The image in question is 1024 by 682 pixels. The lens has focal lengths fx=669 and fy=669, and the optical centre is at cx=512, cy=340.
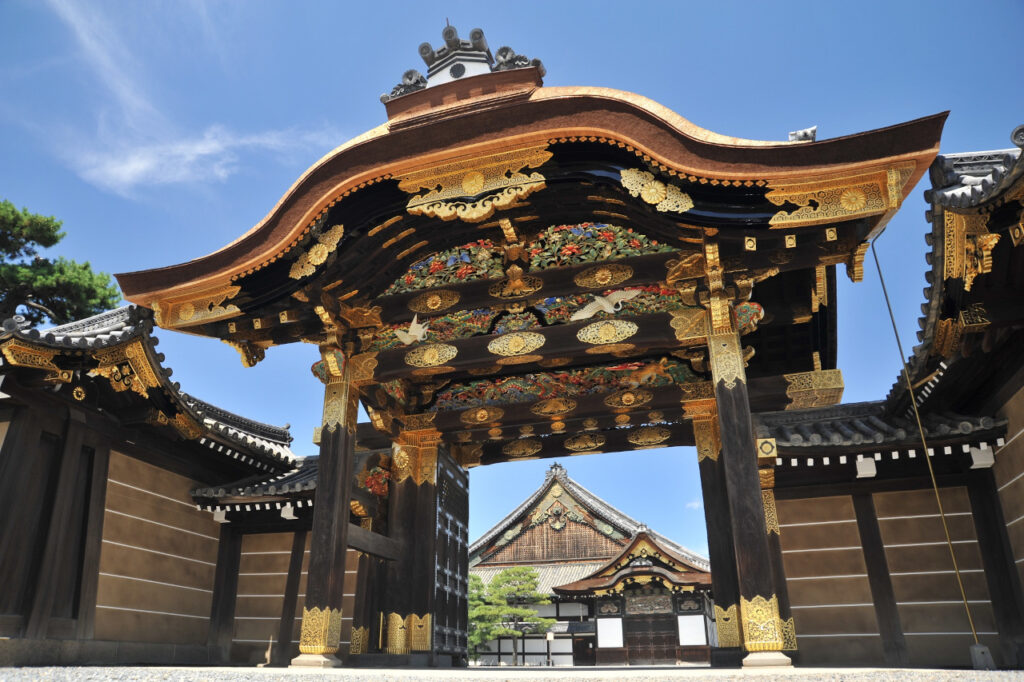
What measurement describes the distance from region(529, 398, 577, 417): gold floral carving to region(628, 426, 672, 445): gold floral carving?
140 centimetres

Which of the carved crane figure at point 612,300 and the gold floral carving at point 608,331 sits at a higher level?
the carved crane figure at point 612,300

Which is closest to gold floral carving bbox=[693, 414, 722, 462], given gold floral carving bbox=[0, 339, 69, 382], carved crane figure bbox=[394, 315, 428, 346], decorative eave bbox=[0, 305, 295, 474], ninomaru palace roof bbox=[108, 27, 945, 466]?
ninomaru palace roof bbox=[108, 27, 945, 466]

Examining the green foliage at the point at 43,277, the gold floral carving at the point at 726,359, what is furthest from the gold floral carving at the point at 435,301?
the green foliage at the point at 43,277

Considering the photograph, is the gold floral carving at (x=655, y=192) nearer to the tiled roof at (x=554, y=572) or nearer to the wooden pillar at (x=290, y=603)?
the wooden pillar at (x=290, y=603)

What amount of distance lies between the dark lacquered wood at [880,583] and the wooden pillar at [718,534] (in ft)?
5.90

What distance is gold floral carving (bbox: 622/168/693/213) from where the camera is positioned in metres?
6.62

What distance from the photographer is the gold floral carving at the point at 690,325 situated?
7.64 meters

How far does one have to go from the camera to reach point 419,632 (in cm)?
930

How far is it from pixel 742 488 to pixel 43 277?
62.9 feet

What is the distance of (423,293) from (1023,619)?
310 inches

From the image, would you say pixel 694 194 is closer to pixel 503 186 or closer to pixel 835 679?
pixel 503 186

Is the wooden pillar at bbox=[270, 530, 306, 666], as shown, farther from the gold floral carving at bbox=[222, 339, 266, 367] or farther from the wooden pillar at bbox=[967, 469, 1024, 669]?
the wooden pillar at bbox=[967, 469, 1024, 669]

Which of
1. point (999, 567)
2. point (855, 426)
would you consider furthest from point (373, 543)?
point (999, 567)

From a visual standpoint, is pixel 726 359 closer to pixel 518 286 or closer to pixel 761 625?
pixel 518 286
